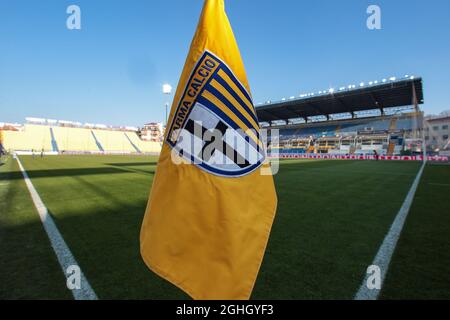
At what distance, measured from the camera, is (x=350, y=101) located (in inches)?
1543

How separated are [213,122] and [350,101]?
4511 cm

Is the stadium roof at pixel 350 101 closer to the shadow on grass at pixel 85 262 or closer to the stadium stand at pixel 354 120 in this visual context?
the stadium stand at pixel 354 120

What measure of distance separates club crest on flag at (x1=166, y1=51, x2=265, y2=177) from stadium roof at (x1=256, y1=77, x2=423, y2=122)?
3900 cm

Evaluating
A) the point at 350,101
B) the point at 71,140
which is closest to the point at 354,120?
the point at 350,101

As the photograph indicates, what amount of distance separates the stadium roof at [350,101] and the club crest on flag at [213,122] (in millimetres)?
38995

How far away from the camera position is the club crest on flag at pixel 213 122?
1630mm

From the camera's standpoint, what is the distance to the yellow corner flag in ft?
4.96

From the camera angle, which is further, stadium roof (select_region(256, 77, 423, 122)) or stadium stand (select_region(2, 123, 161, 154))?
stadium stand (select_region(2, 123, 161, 154))

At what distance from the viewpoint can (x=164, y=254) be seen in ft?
5.25

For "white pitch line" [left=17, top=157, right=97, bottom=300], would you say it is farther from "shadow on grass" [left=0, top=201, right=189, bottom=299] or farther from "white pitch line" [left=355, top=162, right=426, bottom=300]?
"white pitch line" [left=355, top=162, right=426, bottom=300]

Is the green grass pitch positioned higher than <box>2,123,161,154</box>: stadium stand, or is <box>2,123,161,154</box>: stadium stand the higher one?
<box>2,123,161,154</box>: stadium stand

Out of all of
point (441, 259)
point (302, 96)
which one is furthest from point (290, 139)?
point (441, 259)

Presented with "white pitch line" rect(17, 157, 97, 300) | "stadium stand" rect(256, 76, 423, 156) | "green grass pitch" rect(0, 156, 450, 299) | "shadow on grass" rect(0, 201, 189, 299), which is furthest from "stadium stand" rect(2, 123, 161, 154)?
"shadow on grass" rect(0, 201, 189, 299)
